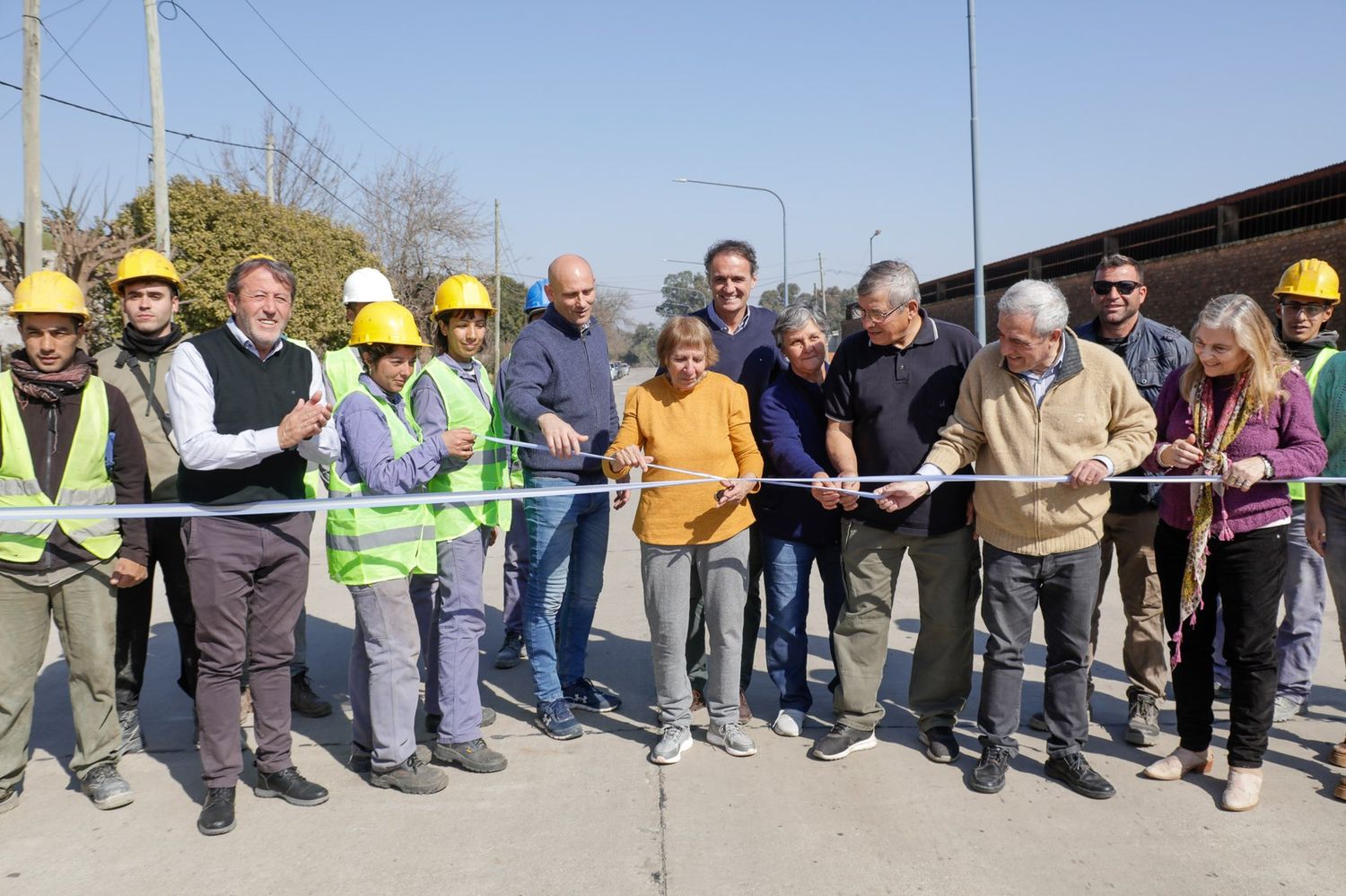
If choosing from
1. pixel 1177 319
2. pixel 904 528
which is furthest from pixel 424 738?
pixel 1177 319

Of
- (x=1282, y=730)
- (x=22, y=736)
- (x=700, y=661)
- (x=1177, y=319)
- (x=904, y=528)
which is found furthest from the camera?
(x=1177, y=319)

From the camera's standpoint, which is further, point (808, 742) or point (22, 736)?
point (808, 742)

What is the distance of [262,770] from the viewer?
3.85m

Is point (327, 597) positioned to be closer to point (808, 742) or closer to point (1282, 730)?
point (808, 742)

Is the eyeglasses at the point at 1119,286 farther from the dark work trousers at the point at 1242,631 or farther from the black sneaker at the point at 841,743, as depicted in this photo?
the black sneaker at the point at 841,743

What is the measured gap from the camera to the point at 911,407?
4.17 m

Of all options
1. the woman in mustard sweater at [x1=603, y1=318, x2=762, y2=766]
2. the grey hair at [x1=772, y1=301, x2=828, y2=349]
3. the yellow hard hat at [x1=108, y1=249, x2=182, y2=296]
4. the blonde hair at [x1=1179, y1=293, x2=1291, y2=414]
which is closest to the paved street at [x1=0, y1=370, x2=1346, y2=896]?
the woman in mustard sweater at [x1=603, y1=318, x2=762, y2=766]

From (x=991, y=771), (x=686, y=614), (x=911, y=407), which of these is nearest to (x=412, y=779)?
(x=686, y=614)

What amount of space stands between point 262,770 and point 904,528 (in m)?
2.86

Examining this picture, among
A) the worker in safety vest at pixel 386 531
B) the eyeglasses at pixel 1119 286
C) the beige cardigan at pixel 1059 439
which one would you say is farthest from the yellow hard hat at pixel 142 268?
the eyeglasses at pixel 1119 286

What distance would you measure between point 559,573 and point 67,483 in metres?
2.11

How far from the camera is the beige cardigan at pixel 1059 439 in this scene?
385 cm

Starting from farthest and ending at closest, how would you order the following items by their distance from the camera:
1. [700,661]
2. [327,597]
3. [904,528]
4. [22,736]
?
1. [327,597]
2. [700,661]
3. [904,528]
4. [22,736]

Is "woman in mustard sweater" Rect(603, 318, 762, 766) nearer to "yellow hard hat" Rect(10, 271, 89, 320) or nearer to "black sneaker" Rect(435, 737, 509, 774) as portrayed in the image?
"black sneaker" Rect(435, 737, 509, 774)
